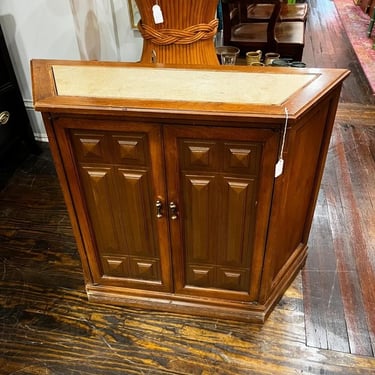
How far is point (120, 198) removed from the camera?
126cm

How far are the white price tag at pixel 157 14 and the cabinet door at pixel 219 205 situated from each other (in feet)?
1.96

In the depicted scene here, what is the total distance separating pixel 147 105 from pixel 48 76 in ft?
1.37

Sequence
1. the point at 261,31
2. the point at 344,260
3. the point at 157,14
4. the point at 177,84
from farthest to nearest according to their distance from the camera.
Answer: the point at 261,31, the point at 344,260, the point at 157,14, the point at 177,84

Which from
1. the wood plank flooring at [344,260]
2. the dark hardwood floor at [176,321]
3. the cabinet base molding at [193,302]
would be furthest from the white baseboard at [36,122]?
the wood plank flooring at [344,260]

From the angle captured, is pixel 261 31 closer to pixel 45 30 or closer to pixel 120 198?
pixel 45 30

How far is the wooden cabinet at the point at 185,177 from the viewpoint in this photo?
1.05m

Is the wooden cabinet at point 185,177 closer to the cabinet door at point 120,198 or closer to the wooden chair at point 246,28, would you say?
the cabinet door at point 120,198

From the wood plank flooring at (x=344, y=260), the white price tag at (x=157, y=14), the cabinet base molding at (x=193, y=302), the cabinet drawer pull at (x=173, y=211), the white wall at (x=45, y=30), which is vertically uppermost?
the white price tag at (x=157, y=14)

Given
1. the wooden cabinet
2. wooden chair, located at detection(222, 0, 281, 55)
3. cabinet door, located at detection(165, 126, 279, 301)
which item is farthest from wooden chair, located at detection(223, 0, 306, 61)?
cabinet door, located at detection(165, 126, 279, 301)

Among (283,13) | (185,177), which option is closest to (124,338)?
(185,177)

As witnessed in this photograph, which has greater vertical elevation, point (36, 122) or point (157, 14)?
point (157, 14)

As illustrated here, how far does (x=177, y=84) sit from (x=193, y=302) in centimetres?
83

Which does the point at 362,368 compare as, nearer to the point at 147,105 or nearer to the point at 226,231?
Answer: the point at 226,231

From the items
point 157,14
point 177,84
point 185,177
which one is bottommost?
point 185,177
